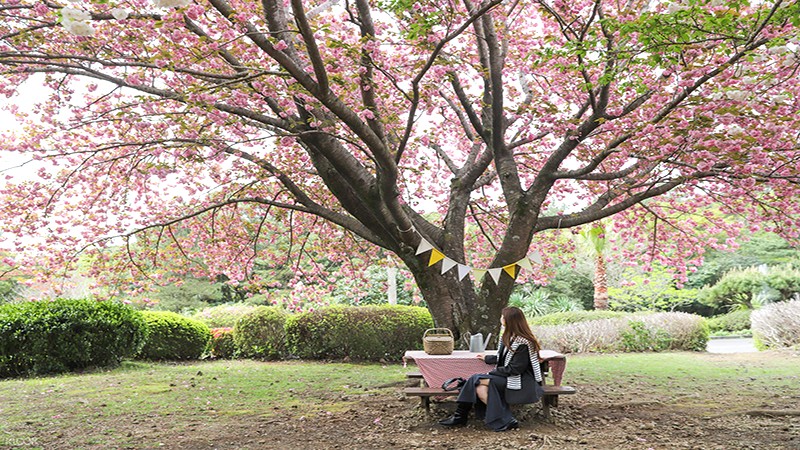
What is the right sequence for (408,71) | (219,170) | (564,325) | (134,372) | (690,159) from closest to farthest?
1. (690,159)
2. (408,71)
3. (219,170)
4. (134,372)
5. (564,325)

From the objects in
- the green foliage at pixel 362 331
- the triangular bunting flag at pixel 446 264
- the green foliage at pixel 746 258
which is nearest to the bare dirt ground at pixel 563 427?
the triangular bunting flag at pixel 446 264

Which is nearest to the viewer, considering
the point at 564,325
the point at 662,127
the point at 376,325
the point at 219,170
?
the point at 662,127

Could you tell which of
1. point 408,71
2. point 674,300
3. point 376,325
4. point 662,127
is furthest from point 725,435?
point 674,300

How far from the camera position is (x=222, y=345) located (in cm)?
1172

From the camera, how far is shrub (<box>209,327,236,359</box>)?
11.7m

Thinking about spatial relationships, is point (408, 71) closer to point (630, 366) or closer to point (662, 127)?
point (662, 127)

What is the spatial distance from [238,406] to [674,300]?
58.7ft

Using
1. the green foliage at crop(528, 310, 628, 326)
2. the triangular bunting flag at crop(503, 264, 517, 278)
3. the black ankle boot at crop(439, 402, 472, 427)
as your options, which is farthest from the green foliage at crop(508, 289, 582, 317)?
the black ankle boot at crop(439, 402, 472, 427)

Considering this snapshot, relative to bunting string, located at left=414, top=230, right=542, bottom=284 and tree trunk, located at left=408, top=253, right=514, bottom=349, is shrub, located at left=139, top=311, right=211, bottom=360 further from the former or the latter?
bunting string, located at left=414, top=230, right=542, bottom=284

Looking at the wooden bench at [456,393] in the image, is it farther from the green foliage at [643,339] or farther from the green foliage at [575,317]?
the green foliage at [575,317]

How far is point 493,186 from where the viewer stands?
9820mm

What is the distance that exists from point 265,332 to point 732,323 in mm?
14030

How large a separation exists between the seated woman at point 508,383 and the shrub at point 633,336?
25.7ft

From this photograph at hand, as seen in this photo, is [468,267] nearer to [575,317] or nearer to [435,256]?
[435,256]
